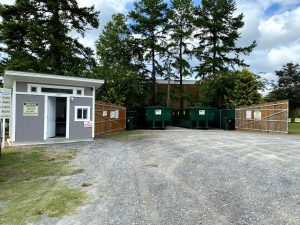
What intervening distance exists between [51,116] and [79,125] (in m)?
1.62

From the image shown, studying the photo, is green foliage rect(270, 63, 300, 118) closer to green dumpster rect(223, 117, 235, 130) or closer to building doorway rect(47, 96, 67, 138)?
green dumpster rect(223, 117, 235, 130)

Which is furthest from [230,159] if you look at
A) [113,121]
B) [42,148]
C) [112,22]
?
[112,22]

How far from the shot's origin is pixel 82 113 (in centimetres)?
1545

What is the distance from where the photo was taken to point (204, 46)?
3391 cm

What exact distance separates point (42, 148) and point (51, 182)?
18.9 feet

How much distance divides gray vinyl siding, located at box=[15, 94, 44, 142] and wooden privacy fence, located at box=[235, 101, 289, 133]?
14040mm

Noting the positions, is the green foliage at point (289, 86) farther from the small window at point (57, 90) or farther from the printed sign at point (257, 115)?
the small window at point (57, 90)

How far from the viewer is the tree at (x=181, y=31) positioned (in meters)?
33.2

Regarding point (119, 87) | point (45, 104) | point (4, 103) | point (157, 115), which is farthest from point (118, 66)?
point (4, 103)

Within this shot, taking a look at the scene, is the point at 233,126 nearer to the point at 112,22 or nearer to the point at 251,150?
the point at 251,150

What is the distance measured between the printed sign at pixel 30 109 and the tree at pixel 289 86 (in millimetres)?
35259

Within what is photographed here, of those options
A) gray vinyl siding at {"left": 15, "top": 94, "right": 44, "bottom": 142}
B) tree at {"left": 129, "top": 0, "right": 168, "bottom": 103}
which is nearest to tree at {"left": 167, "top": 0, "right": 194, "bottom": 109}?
tree at {"left": 129, "top": 0, "right": 168, "bottom": 103}

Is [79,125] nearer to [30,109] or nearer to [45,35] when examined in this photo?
[30,109]

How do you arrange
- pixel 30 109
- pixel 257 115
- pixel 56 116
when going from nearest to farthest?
pixel 30 109, pixel 56 116, pixel 257 115
